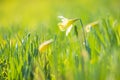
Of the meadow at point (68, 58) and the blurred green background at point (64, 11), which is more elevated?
the blurred green background at point (64, 11)

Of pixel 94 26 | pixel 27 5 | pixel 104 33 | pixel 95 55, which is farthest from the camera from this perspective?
pixel 27 5

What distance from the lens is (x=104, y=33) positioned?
1.39 m

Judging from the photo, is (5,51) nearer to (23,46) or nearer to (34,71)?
(23,46)

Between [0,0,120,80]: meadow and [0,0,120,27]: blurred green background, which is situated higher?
[0,0,120,27]: blurred green background

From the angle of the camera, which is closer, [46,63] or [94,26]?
[46,63]

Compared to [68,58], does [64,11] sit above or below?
above

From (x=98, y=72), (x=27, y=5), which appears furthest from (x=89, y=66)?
(x=27, y=5)

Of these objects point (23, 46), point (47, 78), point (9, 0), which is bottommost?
point (47, 78)

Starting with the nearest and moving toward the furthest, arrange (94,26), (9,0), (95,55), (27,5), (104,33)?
(95,55)
(104,33)
(94,26)
(27,5)
(9,0)

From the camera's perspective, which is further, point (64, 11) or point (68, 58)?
point (64, 11)

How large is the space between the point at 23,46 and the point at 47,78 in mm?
265

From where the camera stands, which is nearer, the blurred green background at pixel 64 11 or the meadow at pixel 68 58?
the meadow at pixel 68 58

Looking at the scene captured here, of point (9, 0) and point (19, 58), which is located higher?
point (9, 0)

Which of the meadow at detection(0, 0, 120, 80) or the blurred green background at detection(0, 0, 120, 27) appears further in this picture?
the blurred green background at detection(0, 0, 120, 27)
